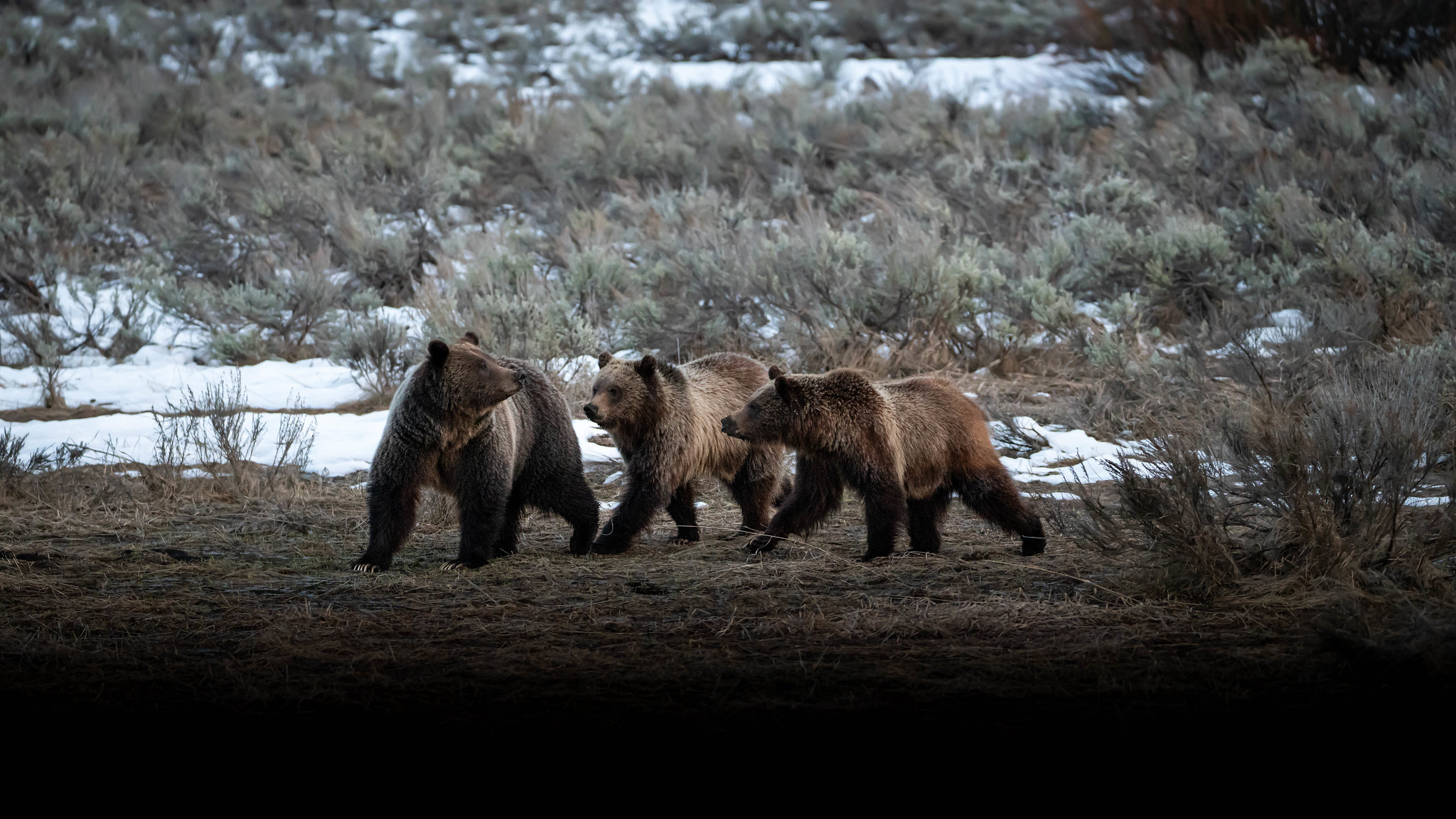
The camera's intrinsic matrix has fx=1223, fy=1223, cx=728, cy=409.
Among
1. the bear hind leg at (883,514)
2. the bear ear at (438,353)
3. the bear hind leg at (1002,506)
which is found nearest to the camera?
the bear ear at (438,353)

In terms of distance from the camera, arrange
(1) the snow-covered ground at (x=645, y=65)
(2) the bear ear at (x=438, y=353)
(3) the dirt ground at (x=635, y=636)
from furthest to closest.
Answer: (1) the snow-covered ground at (x=645, y=65)
(2) the bear ear at (x=438, y=353)
(3) the dirt ground at (x=635, y=636)

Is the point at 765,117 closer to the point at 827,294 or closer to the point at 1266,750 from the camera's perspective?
the point at 827,294

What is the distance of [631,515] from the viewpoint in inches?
262

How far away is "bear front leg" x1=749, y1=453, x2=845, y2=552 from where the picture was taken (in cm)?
639

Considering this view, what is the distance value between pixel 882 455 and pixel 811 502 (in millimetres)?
512

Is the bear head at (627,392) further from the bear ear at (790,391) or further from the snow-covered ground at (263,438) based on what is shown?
the snow-covered ground at (263,438)

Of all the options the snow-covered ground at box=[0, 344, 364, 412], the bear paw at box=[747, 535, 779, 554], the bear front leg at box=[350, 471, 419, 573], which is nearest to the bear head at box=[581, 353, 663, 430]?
the bear paw at box=[747, 535, 779, 554]

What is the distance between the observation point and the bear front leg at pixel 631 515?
6629 millimetres

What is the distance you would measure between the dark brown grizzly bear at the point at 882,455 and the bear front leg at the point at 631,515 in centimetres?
60

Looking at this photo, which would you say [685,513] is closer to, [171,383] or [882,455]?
[882,455]

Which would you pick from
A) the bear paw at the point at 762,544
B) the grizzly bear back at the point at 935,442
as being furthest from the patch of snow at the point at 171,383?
the grizzly bear back at the point at 935,442

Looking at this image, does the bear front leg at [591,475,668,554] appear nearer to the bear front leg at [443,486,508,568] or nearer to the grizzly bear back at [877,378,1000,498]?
the bear front leg at [443,486,508,568]

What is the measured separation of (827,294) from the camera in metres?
11.7

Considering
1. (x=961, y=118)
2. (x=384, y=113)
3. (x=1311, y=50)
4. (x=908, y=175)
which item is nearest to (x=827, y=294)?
(x=908, y=175)
